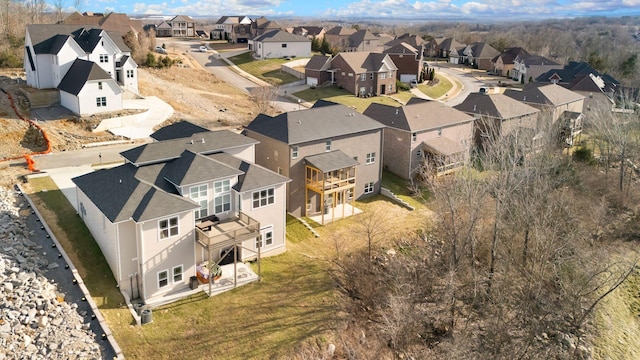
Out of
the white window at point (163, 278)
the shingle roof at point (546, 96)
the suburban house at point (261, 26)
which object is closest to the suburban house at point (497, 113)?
the shingle roof at point (546, 96)

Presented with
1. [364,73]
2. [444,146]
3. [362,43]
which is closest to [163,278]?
[444,146]

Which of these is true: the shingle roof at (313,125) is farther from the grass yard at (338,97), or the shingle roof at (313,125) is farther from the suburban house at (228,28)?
the suburban house at (228,28)

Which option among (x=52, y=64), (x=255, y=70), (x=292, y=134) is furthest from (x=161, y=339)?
(x=255, y=70)

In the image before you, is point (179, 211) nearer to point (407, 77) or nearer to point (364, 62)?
point (364, 62)

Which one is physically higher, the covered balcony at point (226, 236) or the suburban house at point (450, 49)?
the suburban house at point (450, 49)

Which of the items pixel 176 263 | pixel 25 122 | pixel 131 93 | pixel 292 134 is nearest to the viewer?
pixel 176 263

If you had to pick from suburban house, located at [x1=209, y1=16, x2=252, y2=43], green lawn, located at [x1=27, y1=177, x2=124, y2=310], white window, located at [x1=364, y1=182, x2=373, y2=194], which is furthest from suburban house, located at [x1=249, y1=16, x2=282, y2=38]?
green lawn, located at [x1=27, y1=177, x2=124, y2=310]

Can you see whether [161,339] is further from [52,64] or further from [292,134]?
[52,64]

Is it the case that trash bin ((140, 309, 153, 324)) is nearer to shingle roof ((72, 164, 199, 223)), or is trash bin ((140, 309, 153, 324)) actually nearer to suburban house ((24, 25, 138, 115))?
shingle roof ((72, 164, 199, 223))

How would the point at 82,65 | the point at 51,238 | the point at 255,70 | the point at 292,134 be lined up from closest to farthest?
the point at 51,238 < the point at 292,134 < the point at 82,65 < the point at 255,70
